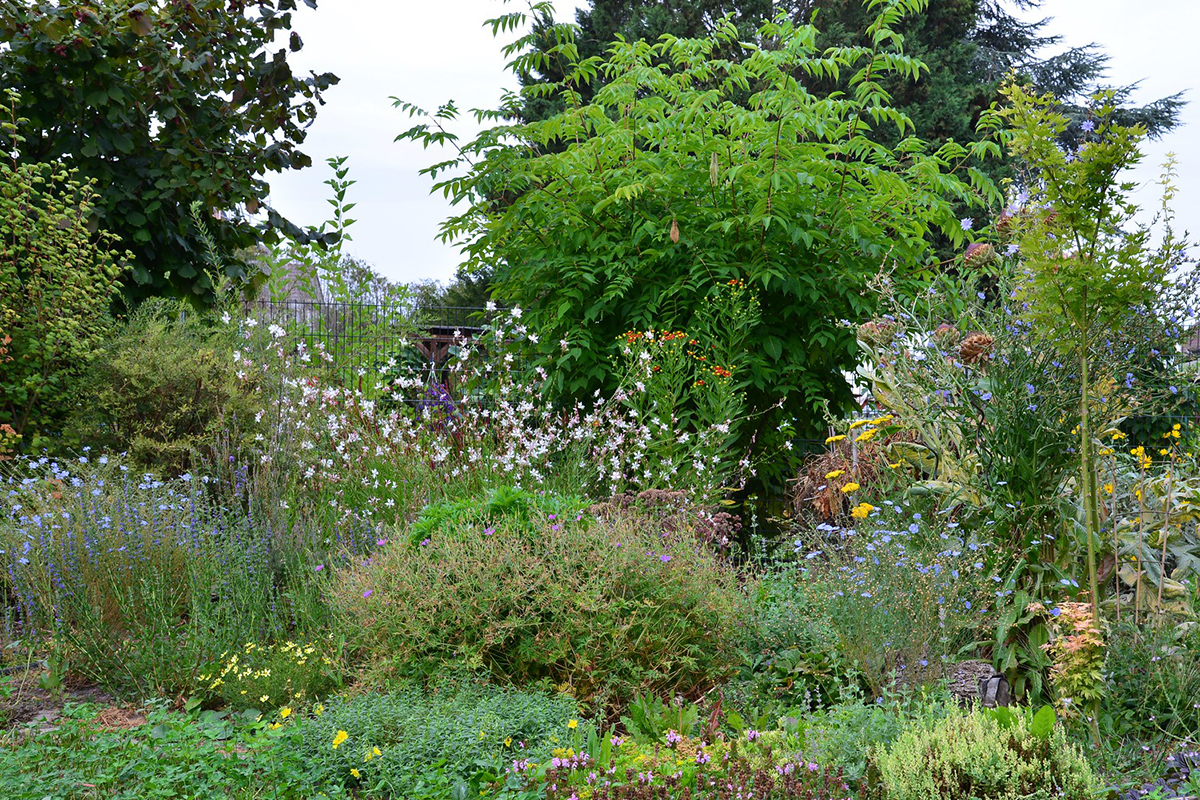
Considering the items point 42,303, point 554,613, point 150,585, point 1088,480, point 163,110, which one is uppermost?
point 163,110

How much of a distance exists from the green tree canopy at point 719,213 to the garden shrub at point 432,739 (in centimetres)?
348

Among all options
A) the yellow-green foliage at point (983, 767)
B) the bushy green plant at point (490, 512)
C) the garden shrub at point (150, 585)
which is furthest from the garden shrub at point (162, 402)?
the yellow-green foliage at point (983, 767)

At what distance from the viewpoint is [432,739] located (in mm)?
3027

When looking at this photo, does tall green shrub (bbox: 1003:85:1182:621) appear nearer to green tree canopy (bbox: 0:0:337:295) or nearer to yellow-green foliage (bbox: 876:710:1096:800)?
yellow-green foliage (bbox: 876:710:1096:800)

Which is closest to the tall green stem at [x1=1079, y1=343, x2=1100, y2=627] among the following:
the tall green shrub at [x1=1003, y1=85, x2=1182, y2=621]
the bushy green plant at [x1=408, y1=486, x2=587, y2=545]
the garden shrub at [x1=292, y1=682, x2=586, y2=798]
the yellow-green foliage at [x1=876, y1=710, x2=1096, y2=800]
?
the tall green shrub at [x1=1003, y1=85, x2=1182, y2=621]

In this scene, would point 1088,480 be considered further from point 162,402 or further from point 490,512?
point 162,402

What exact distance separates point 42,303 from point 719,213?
4.89m

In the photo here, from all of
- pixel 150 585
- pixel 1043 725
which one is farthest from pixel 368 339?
pixel 1043 725

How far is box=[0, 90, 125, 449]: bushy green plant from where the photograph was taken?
650 cm

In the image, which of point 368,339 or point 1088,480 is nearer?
point 1088,480

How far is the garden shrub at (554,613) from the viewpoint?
11.9ft

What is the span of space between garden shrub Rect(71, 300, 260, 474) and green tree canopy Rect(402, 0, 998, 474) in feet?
7.13

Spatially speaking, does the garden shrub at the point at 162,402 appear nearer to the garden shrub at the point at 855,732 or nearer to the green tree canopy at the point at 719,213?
the green tree canopy at the point at 719,213

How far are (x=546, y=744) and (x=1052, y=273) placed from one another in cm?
248
